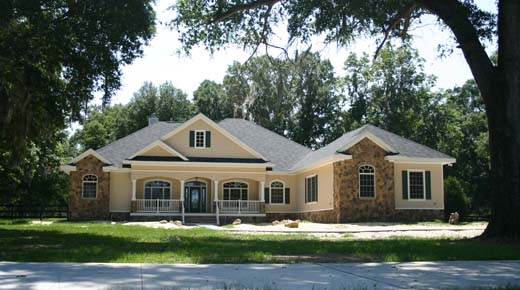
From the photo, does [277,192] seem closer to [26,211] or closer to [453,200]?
[453,200]

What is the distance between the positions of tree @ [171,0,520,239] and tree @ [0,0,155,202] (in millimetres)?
3001

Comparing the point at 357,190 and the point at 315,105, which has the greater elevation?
the point at 315,105

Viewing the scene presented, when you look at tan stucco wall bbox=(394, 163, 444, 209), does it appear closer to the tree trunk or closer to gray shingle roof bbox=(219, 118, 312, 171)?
gray shingle roof bbox=(219, 118, 312, 171)

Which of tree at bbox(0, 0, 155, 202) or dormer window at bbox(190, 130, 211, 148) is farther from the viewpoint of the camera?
dormer window at bbox(190, 130, 211, 148)

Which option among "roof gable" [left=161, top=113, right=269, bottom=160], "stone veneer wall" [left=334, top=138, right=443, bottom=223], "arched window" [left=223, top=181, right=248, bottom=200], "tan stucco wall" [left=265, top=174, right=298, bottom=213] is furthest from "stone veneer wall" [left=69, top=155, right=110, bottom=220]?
"stone veneer wall" [left=334, top=138, right=443, bottom=223]

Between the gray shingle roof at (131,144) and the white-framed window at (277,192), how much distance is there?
24.5ft

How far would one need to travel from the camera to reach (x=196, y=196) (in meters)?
36.4

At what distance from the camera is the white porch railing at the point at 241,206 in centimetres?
3503

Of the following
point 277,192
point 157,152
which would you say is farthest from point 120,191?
point 277,192

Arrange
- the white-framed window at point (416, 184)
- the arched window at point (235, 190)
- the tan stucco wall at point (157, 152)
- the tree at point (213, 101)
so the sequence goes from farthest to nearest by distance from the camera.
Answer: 1. the tree at point (213, 101)
2. the arched window at point (235, 190)
3. the tan stucco wall at point (157, 152)
4. the white-framed window at point (416, 184)

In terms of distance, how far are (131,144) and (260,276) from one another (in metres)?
29.4

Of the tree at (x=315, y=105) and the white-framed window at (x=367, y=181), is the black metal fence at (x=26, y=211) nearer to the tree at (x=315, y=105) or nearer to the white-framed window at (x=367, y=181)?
the white-framed window at (x=367, y=181)

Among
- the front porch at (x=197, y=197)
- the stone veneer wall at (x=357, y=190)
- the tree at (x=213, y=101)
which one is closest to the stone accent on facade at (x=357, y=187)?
the stone veneer wall at (x=357, y=190)

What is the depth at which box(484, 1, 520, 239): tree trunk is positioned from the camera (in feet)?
49.4
